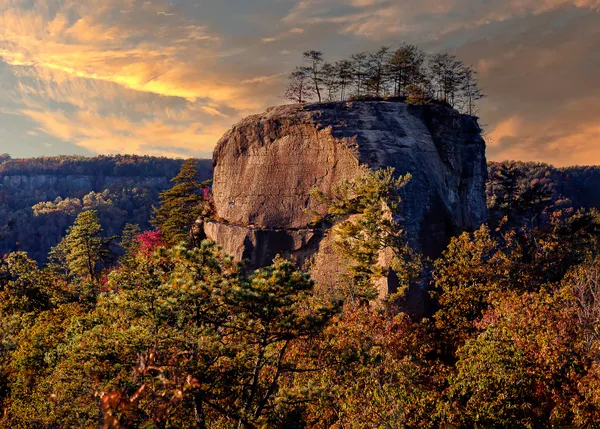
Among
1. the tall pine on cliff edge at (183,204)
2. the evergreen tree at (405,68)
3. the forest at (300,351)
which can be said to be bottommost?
the forest at (300,351)

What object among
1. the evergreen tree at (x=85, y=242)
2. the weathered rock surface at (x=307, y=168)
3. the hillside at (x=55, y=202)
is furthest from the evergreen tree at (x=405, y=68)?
the hillside at (x=55, y=202)

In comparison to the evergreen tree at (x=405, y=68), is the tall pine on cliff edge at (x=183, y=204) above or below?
below

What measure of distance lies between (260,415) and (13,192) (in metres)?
199

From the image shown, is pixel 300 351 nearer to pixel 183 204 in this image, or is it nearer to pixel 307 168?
pixel 307 168

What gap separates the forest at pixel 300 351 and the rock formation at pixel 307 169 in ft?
12.7

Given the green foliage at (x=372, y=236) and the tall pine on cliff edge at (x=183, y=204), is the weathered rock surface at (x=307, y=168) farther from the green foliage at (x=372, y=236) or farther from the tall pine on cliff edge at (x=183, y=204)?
the tall pine on cliff edge at (x=183, y=204)

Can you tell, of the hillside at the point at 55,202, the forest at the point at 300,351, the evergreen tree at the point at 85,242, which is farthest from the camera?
the hillside at the point at 55,202

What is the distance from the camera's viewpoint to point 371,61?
47031mm

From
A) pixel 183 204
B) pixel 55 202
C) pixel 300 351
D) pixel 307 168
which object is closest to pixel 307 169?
pixel 307 168

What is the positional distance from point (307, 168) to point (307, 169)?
89 mm

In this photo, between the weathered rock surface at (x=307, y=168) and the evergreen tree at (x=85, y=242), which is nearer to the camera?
the weathered rock surface at (x=307, y=168)

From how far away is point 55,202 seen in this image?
Answer: 170375 mm

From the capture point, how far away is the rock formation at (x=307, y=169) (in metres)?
32.7

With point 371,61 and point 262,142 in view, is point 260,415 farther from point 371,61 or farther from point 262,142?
point 371,61
